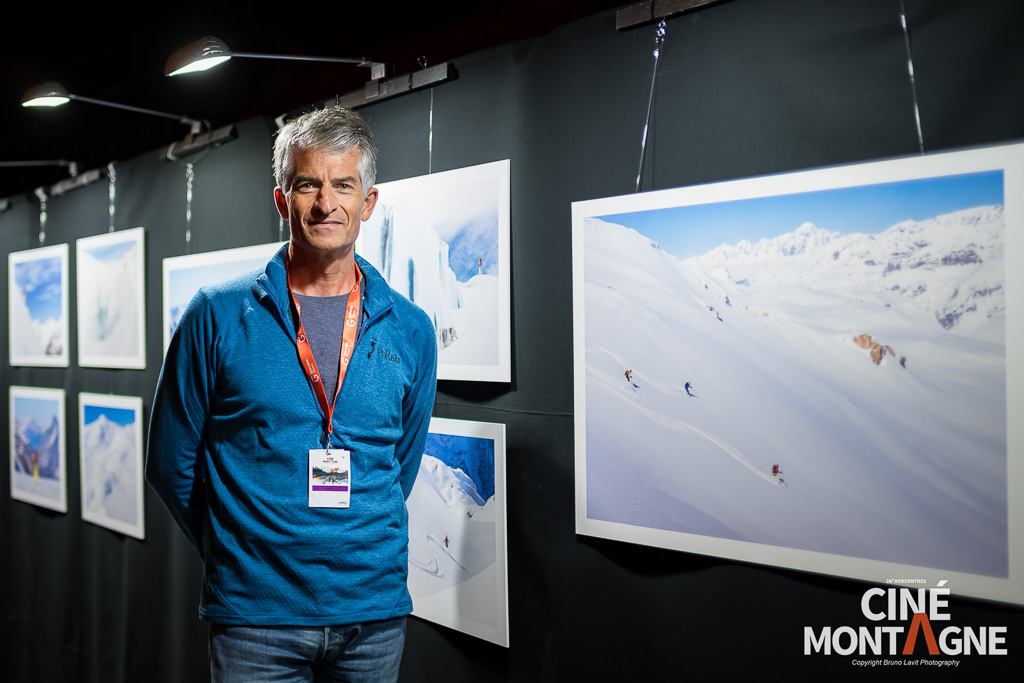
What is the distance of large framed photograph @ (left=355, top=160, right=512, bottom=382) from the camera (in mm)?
2123

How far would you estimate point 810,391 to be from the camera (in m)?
1.56

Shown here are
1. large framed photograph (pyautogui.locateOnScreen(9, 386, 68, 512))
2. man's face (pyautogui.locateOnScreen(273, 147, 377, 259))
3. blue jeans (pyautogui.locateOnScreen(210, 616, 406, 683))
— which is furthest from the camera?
large framed photograph (pyautogui.locateOnScreen(9, 386, 68, 512))

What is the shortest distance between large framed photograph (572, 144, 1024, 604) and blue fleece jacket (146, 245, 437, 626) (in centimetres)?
57

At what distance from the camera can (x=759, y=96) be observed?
5.49 ft

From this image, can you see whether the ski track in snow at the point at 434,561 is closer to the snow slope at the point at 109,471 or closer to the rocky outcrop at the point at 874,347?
the rocky outcrop at the point at 874,347

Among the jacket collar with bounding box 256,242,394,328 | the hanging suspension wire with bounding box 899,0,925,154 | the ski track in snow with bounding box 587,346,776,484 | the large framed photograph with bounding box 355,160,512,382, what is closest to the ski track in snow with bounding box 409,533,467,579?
the large framed photograph with bounding box 355,160,512,382

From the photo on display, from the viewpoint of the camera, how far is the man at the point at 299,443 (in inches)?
59.3

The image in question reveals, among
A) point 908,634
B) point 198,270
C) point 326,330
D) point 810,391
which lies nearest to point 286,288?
point 326,330

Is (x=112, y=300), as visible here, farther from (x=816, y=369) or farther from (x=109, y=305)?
(x=816, y=369)

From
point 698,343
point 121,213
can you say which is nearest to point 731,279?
point 698,343

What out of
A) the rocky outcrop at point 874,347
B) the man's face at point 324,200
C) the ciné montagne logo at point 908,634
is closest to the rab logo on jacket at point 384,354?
the man's face at point 324,200

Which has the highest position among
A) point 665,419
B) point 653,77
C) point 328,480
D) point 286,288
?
point 653,77

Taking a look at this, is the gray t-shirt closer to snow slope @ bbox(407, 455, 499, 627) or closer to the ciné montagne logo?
snow slope @ bbox(407, 455, 499, 627)

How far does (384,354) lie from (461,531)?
79cm
